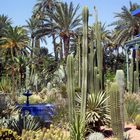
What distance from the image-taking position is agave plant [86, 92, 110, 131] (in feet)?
41.8

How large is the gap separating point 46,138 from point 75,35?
3582 cm

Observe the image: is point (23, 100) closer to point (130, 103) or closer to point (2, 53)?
point (130, 103)

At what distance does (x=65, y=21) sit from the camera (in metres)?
44.6

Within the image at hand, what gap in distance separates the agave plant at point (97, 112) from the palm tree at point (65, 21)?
101ft

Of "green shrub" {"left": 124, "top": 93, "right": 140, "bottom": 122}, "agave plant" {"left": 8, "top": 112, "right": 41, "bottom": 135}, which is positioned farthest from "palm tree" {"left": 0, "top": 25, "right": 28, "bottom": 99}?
"agave plant" {"left": 8, "top": 112, "right": 41, "bottom": 135}

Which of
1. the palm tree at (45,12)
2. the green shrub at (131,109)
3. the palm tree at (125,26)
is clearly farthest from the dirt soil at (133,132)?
the palm tree at (45,12)

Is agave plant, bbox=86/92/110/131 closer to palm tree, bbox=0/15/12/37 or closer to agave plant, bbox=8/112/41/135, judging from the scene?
agave plant, bbox=8/112/41/135

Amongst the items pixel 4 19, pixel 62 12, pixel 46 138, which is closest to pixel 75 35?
pixel 62 12

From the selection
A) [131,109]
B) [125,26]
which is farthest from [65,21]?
[131,109]

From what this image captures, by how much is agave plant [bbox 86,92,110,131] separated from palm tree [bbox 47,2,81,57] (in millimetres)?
30929

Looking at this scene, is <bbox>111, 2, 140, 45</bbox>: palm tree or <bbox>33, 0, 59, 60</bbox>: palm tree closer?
<bbox>111, 2, 140, 45</bbox>: palm tree

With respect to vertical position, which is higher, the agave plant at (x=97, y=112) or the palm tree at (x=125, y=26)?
the palm tree at (x=125, y=26)

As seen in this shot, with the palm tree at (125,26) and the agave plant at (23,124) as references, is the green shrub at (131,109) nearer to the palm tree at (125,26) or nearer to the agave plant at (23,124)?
the agave plant at (23,124)

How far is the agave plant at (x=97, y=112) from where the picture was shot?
1273 cm
